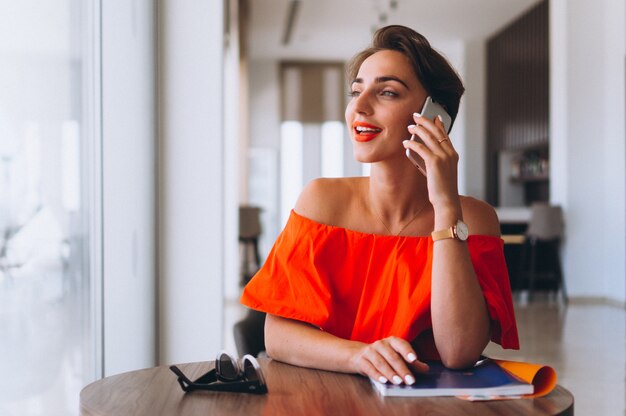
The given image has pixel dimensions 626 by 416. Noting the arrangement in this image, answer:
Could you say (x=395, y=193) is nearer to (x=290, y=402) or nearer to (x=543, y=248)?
(x=290, y=402)

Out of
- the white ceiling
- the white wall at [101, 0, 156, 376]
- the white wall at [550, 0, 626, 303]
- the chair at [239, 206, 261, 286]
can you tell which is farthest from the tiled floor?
the white ceiling

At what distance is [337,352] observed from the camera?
4.26 feet

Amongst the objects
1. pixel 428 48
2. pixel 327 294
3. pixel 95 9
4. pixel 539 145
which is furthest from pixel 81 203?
pixel 539 145

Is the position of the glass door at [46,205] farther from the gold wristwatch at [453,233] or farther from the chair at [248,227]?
the chair at [248,227]

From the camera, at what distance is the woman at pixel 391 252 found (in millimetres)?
1362

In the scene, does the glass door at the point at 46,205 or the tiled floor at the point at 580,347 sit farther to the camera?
the tiled floor at the point at 580,347

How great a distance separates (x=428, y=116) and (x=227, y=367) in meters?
0.68

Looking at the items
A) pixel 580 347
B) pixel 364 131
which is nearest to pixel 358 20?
pixel 580 347

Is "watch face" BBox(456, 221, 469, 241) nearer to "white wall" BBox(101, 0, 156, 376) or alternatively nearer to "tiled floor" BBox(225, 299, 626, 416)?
"white wall" BBox(101, 0, 156, 376)

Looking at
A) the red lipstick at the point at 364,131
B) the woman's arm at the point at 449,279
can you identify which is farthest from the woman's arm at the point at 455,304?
the red lipstick at the point at 364,131

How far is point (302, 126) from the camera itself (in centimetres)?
1412

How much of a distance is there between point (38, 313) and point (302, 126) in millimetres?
12666

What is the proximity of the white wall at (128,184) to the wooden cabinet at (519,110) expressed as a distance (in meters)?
8.11

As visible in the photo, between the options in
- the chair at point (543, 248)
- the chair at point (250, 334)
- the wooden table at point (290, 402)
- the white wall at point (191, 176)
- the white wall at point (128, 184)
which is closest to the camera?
the wooden table at point (290, 402)
